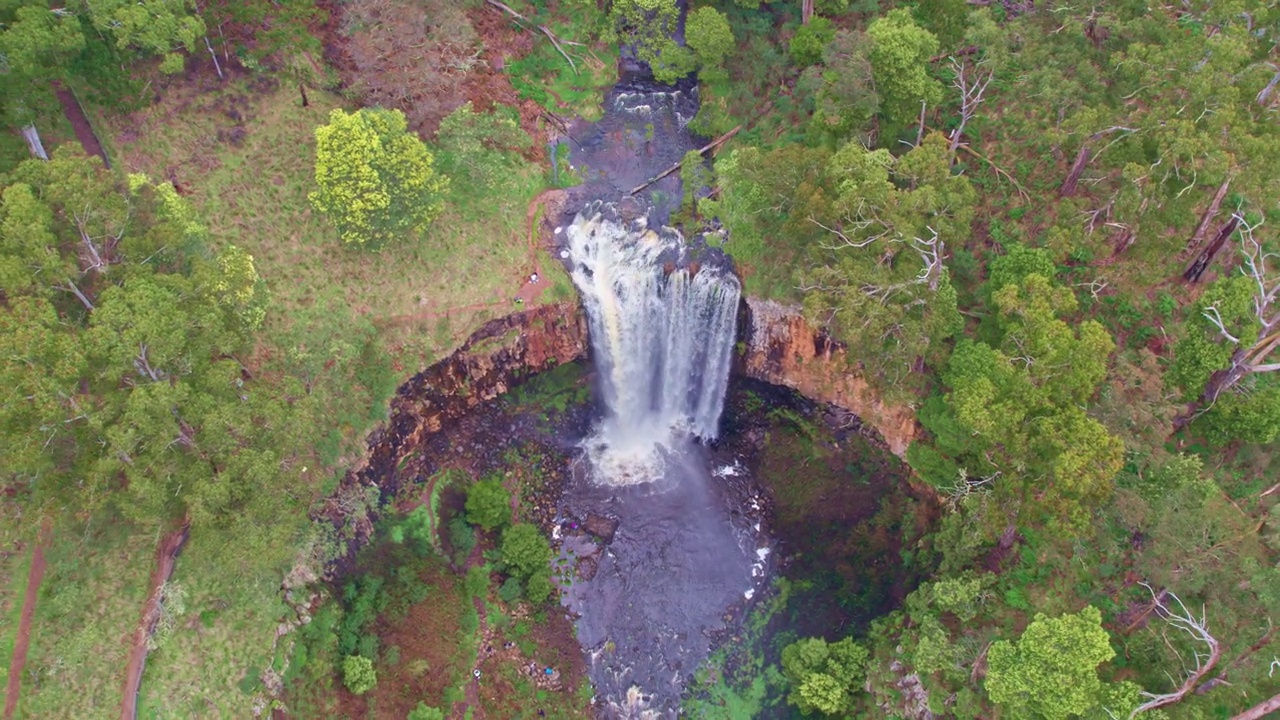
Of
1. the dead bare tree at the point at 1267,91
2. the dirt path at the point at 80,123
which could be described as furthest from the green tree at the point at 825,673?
the dirt path at the point at 80,123

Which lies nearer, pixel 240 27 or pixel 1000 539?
pixel 1000 539

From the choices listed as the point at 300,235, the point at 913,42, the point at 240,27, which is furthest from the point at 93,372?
the point at 913,42

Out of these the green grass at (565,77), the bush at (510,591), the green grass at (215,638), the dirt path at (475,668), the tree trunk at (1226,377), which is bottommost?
the dirt path at (475,668)

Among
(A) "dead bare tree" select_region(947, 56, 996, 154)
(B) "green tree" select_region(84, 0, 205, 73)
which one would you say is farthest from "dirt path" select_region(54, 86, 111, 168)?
(A) "dead bare tree" select_region(947, 56, 996, 154)

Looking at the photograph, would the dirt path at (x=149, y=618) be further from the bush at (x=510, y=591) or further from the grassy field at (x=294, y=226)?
the bush at (x=510, y=591)

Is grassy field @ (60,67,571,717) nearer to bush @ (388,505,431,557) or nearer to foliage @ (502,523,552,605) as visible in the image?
bush @ (388,505,431,557)

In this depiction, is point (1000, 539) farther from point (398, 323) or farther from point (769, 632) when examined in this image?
point (398, 323)
